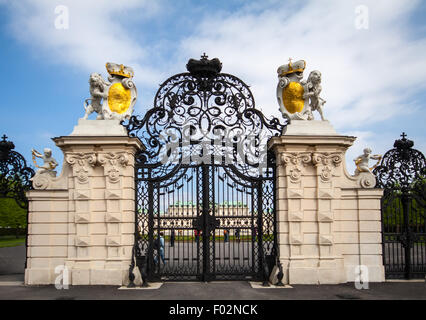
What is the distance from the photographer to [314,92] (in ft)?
36.7

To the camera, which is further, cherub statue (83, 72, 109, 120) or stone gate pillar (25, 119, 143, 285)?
cherub statue (83, 72, 109, 120)

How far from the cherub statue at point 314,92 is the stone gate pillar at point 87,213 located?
16.9 feet

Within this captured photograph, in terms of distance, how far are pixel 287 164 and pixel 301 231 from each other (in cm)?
192

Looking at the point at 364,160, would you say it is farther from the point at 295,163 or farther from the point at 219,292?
the point at 219,292

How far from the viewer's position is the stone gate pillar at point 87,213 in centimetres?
1052

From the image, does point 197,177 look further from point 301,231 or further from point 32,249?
point 32,249

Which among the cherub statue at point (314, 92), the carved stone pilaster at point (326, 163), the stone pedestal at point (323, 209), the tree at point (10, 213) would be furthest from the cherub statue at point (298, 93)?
the tree at point (10, 213)

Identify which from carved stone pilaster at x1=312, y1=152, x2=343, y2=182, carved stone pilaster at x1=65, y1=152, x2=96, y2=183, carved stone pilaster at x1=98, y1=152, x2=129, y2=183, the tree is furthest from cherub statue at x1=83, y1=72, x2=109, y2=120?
the tree

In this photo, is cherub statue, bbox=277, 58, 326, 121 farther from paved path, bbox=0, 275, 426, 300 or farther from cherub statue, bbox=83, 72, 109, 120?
cherub statue, bbox=83, 72, 109, 120

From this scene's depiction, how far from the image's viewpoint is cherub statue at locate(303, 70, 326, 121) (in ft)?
36.5

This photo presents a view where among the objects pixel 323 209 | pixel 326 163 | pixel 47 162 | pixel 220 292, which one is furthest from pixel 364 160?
pixel 47 162

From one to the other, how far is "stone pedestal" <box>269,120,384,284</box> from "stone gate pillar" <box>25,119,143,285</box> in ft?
14.3

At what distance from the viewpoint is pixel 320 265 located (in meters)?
10.5

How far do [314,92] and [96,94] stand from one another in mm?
6381
